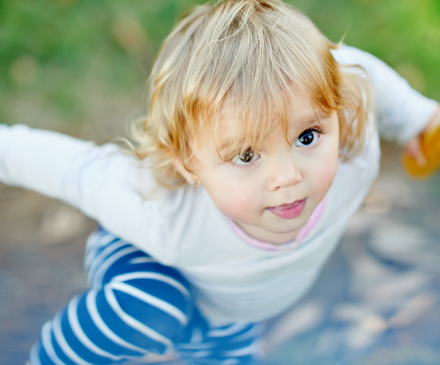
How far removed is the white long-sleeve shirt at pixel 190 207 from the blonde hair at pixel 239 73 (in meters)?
0.10

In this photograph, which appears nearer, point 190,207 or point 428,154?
point 190,207

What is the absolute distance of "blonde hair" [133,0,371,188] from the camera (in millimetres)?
435

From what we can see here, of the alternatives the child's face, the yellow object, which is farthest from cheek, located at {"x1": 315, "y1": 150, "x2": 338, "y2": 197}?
the yellow object

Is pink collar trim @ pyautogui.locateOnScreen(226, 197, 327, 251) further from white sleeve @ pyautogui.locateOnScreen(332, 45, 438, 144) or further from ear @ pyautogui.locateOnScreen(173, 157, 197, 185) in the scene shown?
white sleeve @ pyautogui.locateOnScreen(332, 45, 438, 144)

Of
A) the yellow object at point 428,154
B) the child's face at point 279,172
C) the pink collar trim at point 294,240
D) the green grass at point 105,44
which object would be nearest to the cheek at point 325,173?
the child's face at point 279,172

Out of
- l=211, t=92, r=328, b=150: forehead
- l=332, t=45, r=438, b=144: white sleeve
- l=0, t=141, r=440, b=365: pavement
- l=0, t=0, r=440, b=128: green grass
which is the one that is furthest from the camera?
l=0, t=0, r=440, b=128: green grass

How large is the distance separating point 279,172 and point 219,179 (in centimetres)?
7

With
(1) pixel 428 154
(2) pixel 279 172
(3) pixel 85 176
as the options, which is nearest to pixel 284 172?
(2) pixel 279 172

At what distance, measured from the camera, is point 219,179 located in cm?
49

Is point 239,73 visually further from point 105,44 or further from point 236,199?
point 105,44

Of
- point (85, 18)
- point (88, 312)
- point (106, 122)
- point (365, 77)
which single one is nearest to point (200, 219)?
point (88, 312)

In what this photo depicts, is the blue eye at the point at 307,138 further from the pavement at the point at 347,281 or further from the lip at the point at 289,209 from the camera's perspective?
the pavement at the point at 347,281

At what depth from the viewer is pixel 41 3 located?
41.9 inches

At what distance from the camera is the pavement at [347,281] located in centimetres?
83
